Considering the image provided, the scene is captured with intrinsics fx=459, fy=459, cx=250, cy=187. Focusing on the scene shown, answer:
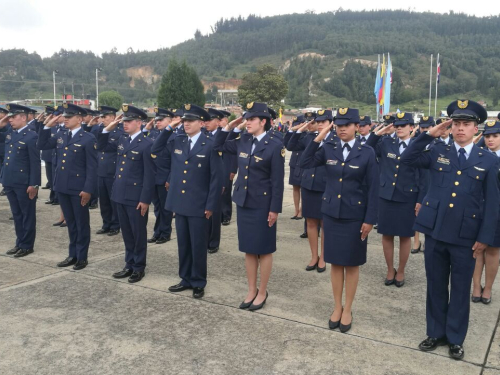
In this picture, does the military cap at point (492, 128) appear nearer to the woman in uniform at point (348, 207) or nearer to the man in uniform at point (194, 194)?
the woman in uniform at point (348, 207)

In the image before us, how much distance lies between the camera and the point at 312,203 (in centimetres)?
615

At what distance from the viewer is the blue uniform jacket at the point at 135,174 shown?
5.46m

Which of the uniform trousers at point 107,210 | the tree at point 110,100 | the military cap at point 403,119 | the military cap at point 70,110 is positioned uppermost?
the tree at point 110,100

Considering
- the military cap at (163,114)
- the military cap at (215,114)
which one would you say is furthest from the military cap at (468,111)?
the military cap at (215,114)

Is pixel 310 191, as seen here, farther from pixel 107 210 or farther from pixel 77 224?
pixel 107 210

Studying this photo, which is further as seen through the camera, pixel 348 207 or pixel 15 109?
pixel 15 109

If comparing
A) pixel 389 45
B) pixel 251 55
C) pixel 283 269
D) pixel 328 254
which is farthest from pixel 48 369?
pixel 251 55

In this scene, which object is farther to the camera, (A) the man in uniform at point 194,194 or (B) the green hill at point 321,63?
(B) the green hill at point 321,63

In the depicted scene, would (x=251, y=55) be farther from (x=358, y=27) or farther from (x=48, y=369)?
(x=48, y=369)

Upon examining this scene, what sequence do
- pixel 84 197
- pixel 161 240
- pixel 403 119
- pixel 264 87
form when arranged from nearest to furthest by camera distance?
pixel 403 119, pixel 84 197, pixel 161 240, pixel 264 87

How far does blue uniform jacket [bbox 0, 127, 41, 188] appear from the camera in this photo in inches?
248

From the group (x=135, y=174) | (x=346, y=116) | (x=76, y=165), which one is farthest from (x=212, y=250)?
(x=346, y=116)

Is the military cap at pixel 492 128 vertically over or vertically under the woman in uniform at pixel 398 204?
over

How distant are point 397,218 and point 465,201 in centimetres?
178
